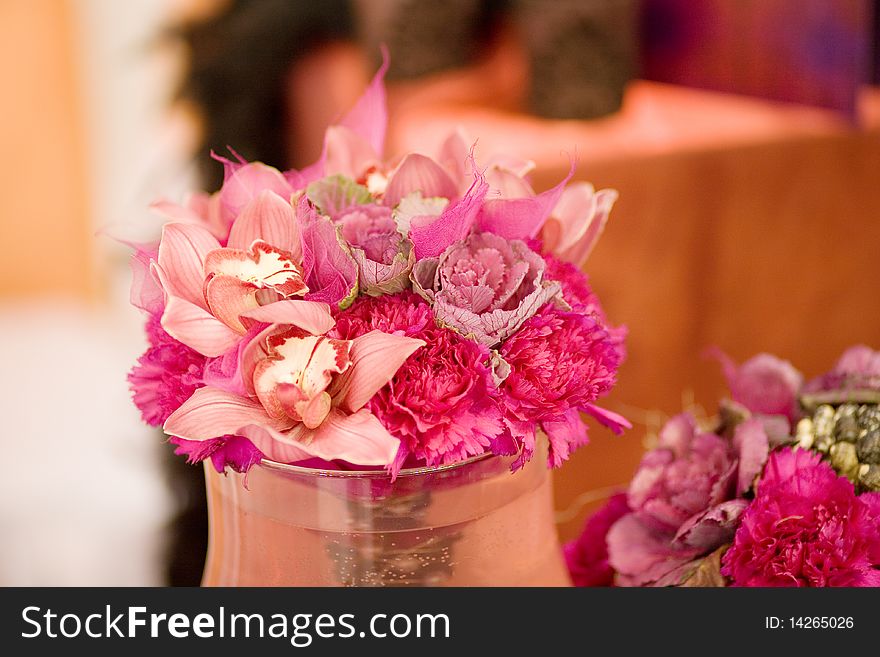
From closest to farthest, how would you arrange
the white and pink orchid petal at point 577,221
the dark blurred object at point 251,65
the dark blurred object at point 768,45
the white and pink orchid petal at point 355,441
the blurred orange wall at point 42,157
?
the white and pink orchid petal at point 355,441 < the white and pink orchid petal at point 577,221 < the dark blurred object at point 768,45 < the dark blurred object at point 251,65 < the blurred orange wall at point 42,157

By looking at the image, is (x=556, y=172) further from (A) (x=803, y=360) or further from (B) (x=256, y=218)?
(B) (x=256, y=218)

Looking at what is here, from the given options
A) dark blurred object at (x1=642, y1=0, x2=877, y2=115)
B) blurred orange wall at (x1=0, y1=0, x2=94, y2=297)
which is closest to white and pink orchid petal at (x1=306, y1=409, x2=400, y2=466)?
dark blurred object at (x1=642, y1=0, x2=877, y2=115)

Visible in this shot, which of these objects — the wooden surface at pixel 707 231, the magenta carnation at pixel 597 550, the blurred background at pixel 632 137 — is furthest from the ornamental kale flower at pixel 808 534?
the wooden surface at pixel 707 231

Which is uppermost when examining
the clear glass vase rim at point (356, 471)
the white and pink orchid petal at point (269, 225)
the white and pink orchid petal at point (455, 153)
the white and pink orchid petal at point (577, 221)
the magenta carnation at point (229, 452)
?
the white and pink orchid petal at point (455, 153)

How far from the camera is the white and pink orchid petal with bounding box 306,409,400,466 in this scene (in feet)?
1.09

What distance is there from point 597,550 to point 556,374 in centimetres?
19

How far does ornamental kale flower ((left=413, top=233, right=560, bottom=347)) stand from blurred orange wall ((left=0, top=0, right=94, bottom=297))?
1.84 m

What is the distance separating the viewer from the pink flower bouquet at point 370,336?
0.35 metres

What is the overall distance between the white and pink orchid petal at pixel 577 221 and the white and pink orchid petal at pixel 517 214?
0.03 metres

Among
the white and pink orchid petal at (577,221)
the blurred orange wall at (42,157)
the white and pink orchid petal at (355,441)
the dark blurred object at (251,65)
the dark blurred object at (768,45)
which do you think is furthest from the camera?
the blurred orange wall at (42,157)

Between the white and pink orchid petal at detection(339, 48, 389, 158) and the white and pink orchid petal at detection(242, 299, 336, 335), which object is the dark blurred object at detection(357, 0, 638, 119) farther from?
the white and pink orchid petal at detection(242, 299, 336, 335)

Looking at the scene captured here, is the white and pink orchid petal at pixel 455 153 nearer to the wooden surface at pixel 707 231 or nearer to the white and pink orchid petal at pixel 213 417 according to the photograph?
the white and pink orchid petal at pixel 213 417

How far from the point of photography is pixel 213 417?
0.34 m

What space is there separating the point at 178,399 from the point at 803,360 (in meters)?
1.03
